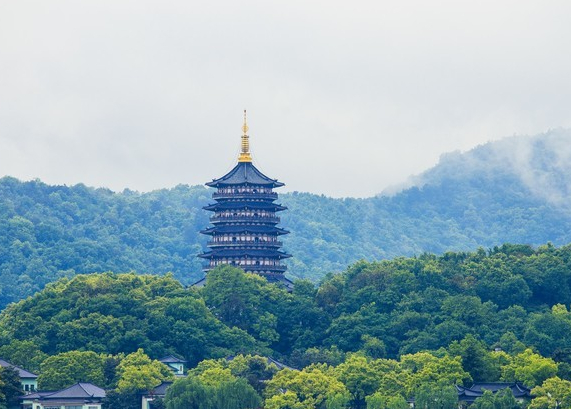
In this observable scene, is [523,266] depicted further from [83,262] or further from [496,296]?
[83,262]

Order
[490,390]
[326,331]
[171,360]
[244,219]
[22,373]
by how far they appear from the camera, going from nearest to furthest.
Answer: [490,390]
[22,373]
[171,360]
[326,331]
[244,219]

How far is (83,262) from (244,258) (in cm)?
4504

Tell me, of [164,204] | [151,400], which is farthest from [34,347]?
[164,204]

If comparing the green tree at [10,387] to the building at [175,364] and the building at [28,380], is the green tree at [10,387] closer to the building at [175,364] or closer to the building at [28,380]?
the building at [28,380]

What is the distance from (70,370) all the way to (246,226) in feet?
72.9

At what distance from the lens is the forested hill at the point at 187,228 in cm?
13988

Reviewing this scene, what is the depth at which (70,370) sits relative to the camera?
254ft

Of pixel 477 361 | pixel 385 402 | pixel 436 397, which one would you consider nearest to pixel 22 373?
pixel 385 402

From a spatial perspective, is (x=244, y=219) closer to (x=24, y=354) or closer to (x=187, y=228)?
(x=24, y=354)

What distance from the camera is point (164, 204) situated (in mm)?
176000

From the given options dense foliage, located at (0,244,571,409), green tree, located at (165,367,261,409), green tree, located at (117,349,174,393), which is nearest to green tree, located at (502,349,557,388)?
dense foliage, located at (0,244,571,409)

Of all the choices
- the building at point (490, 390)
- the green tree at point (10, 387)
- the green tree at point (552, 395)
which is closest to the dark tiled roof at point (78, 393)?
the green tree at point (10, 387)

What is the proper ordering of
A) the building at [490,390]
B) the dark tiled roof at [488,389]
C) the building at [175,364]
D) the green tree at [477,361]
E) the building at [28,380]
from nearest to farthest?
the building at [490,390], the dark tiled roof at [488,389], the green tree at [477,361], the building at [28,380], the building at [175,364]

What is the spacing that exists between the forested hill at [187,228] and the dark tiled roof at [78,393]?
184ft
